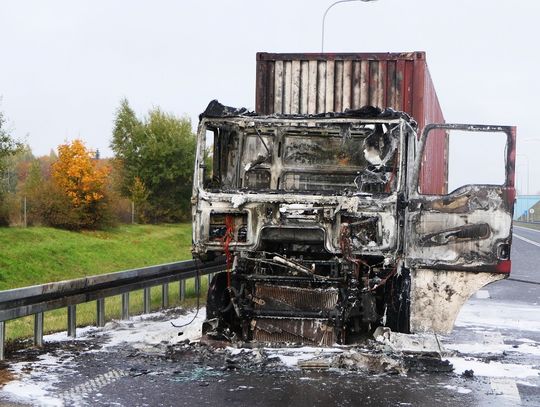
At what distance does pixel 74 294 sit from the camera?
927 centimetres

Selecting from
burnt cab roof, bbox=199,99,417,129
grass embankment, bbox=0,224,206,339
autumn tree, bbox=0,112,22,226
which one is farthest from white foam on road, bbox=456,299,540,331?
autumn tree, bbox=0,112,22,226

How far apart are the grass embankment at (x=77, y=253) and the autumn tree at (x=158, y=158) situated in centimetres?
632

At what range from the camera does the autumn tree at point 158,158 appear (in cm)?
4706

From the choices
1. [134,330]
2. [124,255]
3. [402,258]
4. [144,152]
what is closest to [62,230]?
[124,255]

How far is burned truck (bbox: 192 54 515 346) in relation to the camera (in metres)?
8.70

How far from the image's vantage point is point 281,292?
8945 mm

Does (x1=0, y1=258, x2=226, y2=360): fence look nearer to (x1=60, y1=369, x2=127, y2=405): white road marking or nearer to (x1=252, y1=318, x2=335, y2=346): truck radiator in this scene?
(x1=60, y1=369, x2=127, y2=405): white road marking

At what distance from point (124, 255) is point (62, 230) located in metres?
2.97

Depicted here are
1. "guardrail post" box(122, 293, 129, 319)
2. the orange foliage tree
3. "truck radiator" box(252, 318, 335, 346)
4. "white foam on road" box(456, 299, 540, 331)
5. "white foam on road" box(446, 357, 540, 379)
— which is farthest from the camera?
the orange foliage tree

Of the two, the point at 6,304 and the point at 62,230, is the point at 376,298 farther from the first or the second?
the point at 62,230

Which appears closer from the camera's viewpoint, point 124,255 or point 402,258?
point 402,258

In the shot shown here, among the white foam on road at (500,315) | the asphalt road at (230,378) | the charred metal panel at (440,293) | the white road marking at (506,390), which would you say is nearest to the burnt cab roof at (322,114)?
the charred metal panel at (440,293)

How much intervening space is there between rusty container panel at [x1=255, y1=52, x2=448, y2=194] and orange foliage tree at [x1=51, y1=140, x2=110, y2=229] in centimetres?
2420

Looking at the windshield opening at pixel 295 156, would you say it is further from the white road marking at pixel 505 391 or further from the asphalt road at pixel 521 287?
the asphalt road at pixel 521 287
